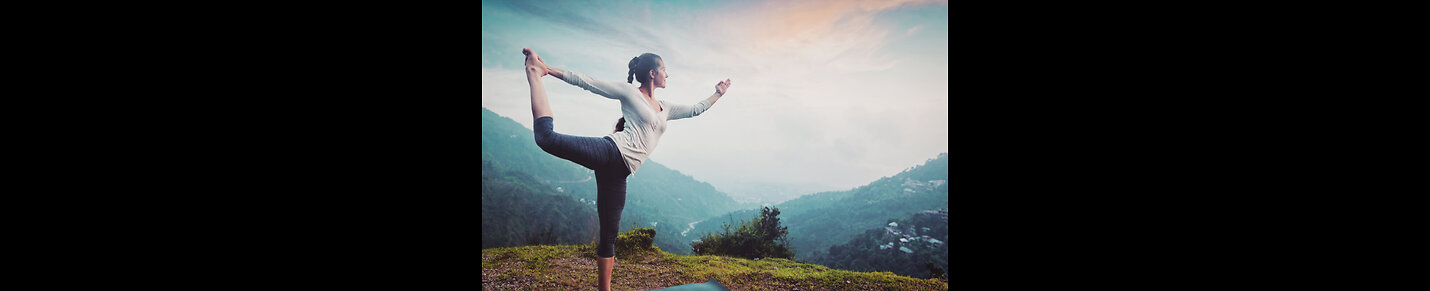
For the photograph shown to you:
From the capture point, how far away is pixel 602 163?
2.64 m

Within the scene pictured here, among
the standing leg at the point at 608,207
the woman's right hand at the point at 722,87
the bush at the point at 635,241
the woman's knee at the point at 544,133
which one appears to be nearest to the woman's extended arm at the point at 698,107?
the woman's right hand at the point at 722,87

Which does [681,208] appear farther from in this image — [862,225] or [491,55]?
[491,55]

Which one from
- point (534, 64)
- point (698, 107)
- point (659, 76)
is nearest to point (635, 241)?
point (698, 107)

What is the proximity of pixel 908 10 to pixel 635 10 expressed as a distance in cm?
165

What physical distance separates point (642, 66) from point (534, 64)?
0.58 m

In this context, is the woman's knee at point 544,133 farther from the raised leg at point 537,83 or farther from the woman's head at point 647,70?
the woman's head at point 647,70

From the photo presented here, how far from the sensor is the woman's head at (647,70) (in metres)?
2.78

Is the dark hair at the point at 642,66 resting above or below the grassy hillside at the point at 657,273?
above

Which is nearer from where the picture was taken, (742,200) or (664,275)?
(664,275)

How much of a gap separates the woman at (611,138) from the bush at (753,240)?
2.76ft

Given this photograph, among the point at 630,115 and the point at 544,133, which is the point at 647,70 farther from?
the point at 544,133

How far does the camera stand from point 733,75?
3.04 meters

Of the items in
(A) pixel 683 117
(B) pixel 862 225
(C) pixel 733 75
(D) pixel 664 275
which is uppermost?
(C) pixel 733 75
